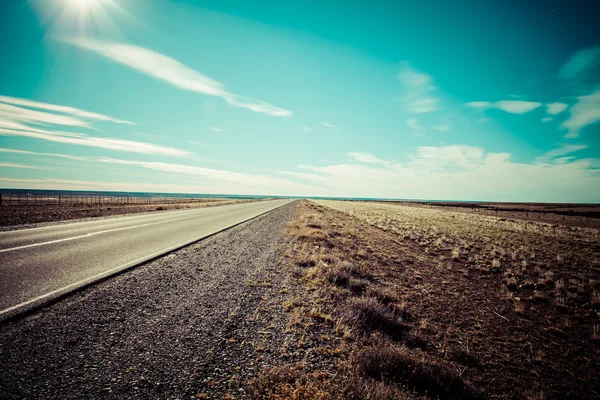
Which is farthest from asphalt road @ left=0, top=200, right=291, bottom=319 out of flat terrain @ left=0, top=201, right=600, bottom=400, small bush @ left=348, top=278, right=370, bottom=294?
small bush @ left=348, top=278, right=370, bottom=294

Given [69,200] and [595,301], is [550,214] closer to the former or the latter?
[595,301]

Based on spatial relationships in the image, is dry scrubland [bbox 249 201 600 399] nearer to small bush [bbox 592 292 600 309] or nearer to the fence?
small bush [bbox 592 292 600 309]

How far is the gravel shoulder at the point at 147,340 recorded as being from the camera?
8.77 feet

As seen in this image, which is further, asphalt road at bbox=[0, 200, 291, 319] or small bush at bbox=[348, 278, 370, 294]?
small bush at bbox=[348, 278, 370, 294]

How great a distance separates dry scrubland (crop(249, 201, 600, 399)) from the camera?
3320mm

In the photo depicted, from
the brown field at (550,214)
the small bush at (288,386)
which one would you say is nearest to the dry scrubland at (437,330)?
the small bush at (288,386)

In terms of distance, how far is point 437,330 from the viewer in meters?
5.71

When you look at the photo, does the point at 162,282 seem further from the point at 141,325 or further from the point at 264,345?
the point at 264,345

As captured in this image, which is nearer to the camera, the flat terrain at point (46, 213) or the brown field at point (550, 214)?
the flat terrain at point (46, 213)

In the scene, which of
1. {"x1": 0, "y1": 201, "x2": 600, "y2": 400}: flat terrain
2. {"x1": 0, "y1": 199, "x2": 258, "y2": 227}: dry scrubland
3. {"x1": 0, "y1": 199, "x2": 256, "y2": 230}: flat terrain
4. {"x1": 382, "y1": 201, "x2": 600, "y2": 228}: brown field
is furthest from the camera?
{"x1": 382, "y1": 201, "x2": 600, "y2": 228}: brown field

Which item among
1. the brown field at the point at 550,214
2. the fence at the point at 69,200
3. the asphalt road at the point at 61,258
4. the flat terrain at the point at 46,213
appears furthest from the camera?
the fence at the point at 69,200

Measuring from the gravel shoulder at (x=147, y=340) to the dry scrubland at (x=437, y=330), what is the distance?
1.68 ft

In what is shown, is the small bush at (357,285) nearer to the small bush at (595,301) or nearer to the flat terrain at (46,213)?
the small bush at (595,301)

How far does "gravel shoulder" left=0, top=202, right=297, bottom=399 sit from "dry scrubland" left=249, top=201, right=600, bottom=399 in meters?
0.51
